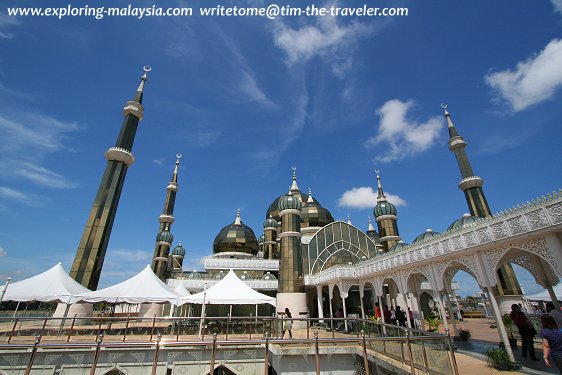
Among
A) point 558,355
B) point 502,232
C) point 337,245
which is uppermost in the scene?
point 337,245

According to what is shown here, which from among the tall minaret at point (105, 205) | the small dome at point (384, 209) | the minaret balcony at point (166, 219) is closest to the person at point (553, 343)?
the tall minaret at point (105, 205)

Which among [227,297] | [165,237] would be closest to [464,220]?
[227,297]

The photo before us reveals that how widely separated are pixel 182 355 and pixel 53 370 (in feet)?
13.3

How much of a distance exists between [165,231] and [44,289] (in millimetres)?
27116

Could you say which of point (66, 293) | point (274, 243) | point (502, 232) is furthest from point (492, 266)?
point (274, 243)

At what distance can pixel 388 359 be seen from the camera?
8219 mm

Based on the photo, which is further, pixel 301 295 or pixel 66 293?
pixel 301 295

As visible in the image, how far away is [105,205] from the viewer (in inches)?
1057

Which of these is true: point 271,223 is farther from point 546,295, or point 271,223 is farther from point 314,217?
point 546,295

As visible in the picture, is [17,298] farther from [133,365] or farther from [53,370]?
[133,365]

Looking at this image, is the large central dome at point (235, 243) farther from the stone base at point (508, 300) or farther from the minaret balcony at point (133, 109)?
the stone base at point (508, 300)

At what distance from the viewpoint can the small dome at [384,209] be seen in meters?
33.7

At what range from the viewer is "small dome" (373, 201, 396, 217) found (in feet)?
110

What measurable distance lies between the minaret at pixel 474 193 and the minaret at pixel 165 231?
37.2 metres
